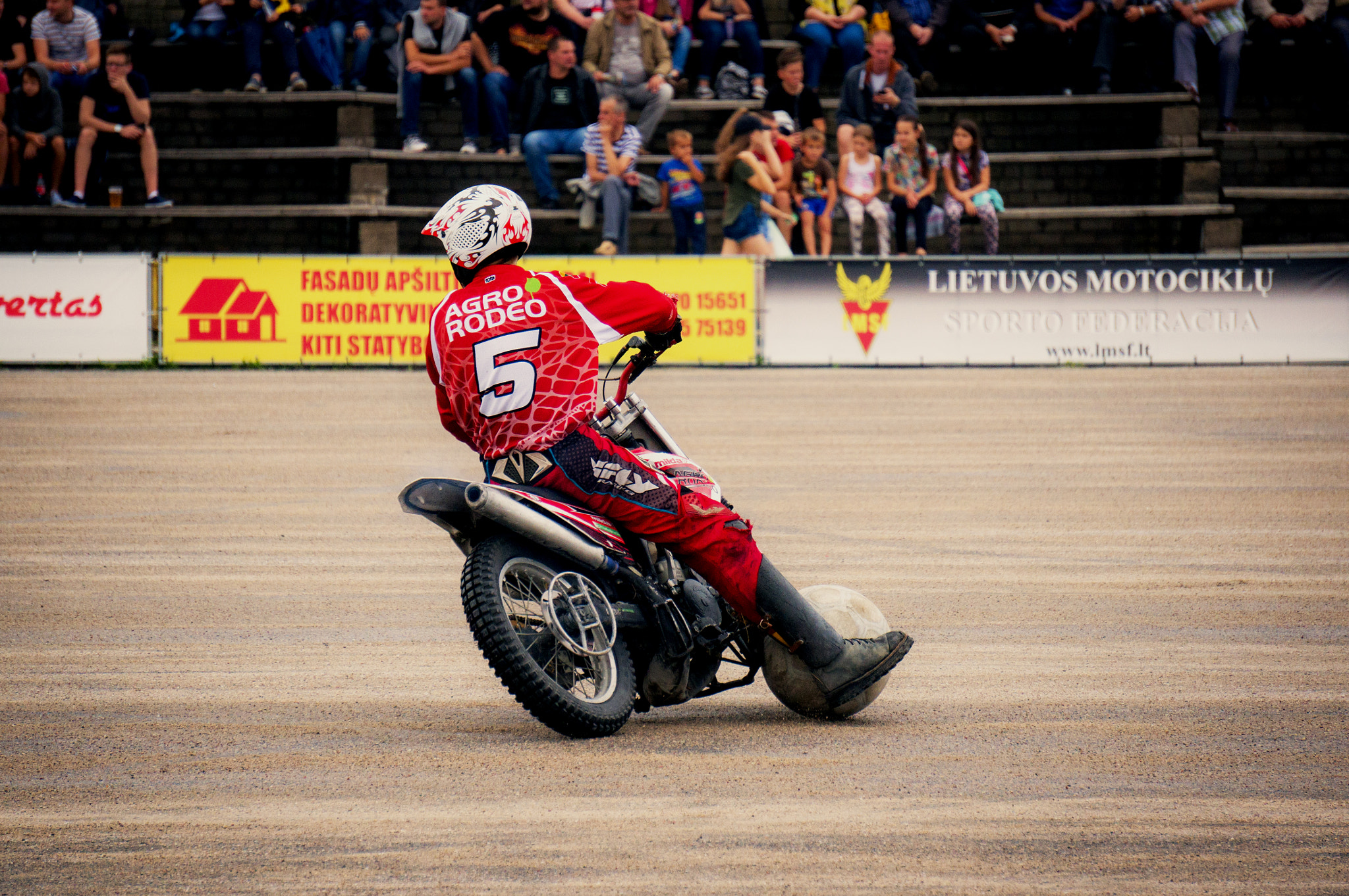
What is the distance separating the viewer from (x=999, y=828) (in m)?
4.47

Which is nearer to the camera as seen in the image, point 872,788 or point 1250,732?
point 872,788

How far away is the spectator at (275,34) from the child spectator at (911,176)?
363 inches

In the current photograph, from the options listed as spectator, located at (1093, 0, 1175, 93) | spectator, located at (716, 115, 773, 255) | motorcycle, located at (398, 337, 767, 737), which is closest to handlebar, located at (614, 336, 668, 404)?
motorcycle, located at (398, 337, 767, 737)

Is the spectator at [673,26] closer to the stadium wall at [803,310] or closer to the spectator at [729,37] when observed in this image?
the spectator at [729,37]

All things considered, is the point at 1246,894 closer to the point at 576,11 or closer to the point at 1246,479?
the point at 1246,479

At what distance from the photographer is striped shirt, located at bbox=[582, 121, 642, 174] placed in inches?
871

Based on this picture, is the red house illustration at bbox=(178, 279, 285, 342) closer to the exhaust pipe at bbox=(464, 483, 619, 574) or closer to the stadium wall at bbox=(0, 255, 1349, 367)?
the stadium wall at bbox=(0, 255, 1349, 367)

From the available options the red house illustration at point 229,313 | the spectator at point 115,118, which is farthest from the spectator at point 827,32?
the spectator at point 115,118

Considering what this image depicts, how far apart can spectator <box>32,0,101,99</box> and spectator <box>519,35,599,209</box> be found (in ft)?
20.7

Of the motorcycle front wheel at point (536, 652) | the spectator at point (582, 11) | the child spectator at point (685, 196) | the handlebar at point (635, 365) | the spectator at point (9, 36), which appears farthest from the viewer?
the spectator at point (582, 11)

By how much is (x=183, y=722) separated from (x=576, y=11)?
1947 centimetres

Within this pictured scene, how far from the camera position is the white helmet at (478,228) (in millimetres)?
5535

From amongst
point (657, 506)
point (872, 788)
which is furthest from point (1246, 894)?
point (657, 506)

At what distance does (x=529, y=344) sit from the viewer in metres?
5.41
